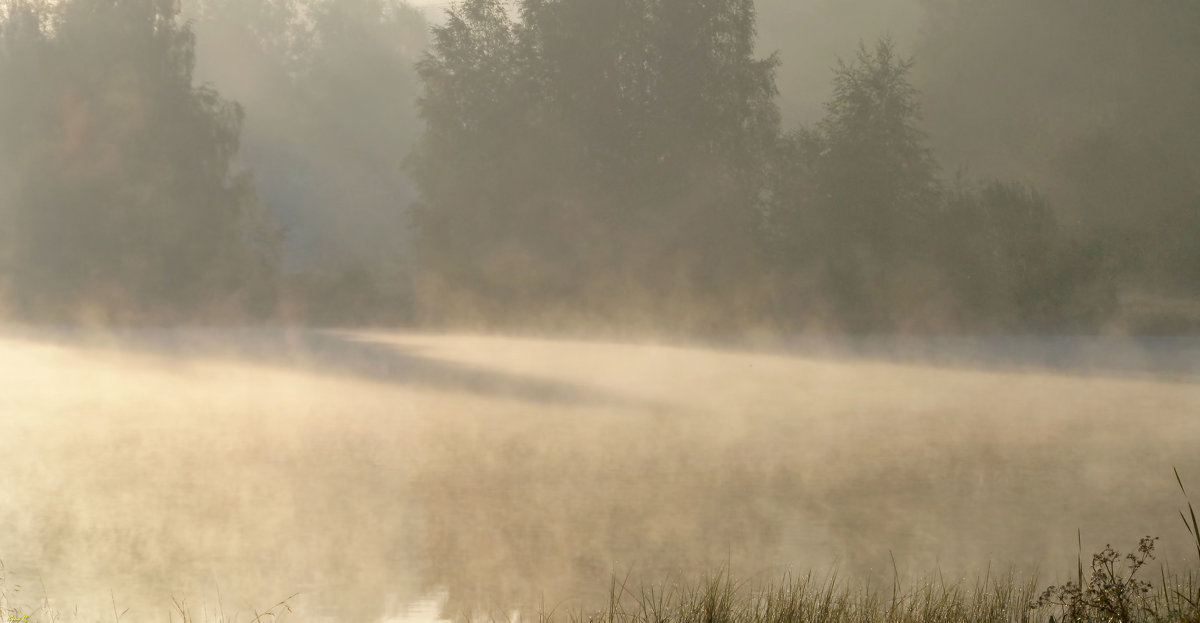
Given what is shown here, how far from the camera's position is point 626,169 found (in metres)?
24.7

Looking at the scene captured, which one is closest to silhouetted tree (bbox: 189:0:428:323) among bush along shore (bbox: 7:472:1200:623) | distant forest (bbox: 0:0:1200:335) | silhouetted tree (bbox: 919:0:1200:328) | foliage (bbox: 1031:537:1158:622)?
distant forest (bbox: 0:0:1200:335)

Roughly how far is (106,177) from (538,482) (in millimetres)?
21306

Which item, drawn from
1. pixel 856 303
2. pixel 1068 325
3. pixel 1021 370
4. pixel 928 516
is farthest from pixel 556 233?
pixel 928 516

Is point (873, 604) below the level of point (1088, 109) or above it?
below

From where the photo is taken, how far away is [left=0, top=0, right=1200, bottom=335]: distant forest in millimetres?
22562

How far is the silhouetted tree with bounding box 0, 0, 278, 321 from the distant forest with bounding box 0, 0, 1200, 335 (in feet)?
0.14

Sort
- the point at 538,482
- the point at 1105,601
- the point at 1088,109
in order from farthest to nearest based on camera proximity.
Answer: the point at 1088,109 < the point at 538,482 < the point at 1105,601

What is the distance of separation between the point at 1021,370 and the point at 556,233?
41.2ft

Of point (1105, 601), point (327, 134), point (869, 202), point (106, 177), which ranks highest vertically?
point (327, 134)

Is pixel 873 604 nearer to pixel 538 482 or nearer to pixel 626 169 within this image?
pixel 538 482

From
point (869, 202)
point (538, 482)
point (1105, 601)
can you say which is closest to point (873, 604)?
point (1105, 601)

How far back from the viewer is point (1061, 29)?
86.4 ft

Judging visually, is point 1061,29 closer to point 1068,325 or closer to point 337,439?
point 1068,325

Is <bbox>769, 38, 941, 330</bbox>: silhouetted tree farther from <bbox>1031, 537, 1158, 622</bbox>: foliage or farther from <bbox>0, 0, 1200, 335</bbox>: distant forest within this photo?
<bbox>1031, 537, 1158, 622</bbox>: foliage
